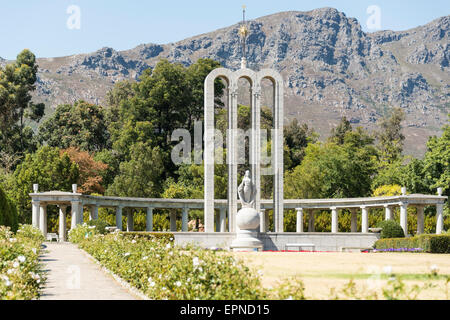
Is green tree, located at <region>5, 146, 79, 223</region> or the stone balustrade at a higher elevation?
green tree, located at <region>5, 146, 79, 223</region>

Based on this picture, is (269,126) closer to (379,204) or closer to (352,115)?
(379,204)

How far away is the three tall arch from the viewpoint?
3831 centimetres

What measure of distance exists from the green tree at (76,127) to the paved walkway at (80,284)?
49955 mm

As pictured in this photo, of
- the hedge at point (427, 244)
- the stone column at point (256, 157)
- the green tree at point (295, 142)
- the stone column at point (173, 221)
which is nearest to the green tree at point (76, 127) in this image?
Result: the stone column at point (173, 221)

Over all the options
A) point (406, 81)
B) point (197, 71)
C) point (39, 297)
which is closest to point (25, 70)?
point (197, 71)

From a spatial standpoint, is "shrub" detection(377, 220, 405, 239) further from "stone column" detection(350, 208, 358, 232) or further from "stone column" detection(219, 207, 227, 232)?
"stone column" detection(219, 207, 227, 232)

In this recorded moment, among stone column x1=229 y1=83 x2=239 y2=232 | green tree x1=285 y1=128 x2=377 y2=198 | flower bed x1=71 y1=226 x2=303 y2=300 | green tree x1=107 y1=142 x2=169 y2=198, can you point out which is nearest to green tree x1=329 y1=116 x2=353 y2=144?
green tree x1=285 y1=128 x2=377 y2=198

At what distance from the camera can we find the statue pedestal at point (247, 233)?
3341cm

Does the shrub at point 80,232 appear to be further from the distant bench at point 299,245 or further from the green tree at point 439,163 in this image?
the green tree at point 439,163

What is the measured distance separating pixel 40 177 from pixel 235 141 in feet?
70.2

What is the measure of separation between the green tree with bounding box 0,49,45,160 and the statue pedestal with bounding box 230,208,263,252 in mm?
37527

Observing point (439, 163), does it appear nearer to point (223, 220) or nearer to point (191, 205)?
point (223, 220)

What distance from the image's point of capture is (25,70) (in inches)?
2537

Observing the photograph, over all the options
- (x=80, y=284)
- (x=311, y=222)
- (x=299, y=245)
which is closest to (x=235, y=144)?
(x=299, y=245)
